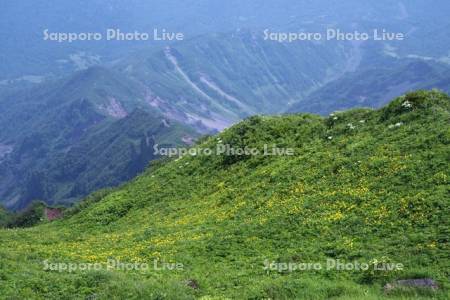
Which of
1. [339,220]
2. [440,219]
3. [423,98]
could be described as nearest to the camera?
[440,219]

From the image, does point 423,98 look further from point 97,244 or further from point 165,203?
point 97,244

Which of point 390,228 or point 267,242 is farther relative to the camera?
point 267,242

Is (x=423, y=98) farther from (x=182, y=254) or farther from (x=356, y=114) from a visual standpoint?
(x=182, y=254)

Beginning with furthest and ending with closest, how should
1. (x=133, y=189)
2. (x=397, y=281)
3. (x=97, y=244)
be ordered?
(x=133, y=189) < (x=97, y=244) < (x=397, y=281)

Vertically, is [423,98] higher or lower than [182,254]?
higher

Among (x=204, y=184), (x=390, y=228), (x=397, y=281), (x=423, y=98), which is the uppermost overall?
(x=423, y=98)

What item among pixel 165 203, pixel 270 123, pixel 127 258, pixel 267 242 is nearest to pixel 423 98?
pixel 270 123
